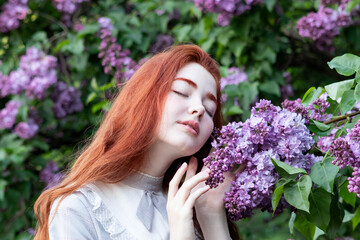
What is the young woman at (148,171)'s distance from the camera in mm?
1397

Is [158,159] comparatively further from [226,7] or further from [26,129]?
[26,129]

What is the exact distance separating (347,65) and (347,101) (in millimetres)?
98

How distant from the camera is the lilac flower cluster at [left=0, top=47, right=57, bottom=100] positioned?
2787 mm

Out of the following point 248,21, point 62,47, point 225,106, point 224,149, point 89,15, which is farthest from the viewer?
point 89,15

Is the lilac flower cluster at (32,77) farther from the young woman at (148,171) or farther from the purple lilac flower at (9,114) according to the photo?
the young woman at (148,171)

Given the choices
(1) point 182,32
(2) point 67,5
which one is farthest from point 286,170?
(2) point 67,5

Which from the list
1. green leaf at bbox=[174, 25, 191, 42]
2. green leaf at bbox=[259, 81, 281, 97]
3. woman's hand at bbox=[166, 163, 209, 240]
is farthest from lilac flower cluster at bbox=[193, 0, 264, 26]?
woman's hand at bbox=[166, 163, 209, 240]

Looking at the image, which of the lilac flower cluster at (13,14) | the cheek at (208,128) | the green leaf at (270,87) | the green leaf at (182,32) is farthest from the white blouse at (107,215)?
the lilac flower cluster at (13,14)

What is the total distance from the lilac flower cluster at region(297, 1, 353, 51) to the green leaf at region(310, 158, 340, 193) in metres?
1.49

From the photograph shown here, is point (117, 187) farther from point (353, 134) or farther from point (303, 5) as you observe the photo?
point (303, 5)

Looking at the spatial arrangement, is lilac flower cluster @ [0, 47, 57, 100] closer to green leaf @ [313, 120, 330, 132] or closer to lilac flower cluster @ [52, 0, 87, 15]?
lilac flower cluster @ [52, 0, 87, 15]

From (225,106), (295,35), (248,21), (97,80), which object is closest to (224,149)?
(225,106)

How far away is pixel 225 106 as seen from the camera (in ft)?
7.91

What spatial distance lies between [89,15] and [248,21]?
1064 millimetres
